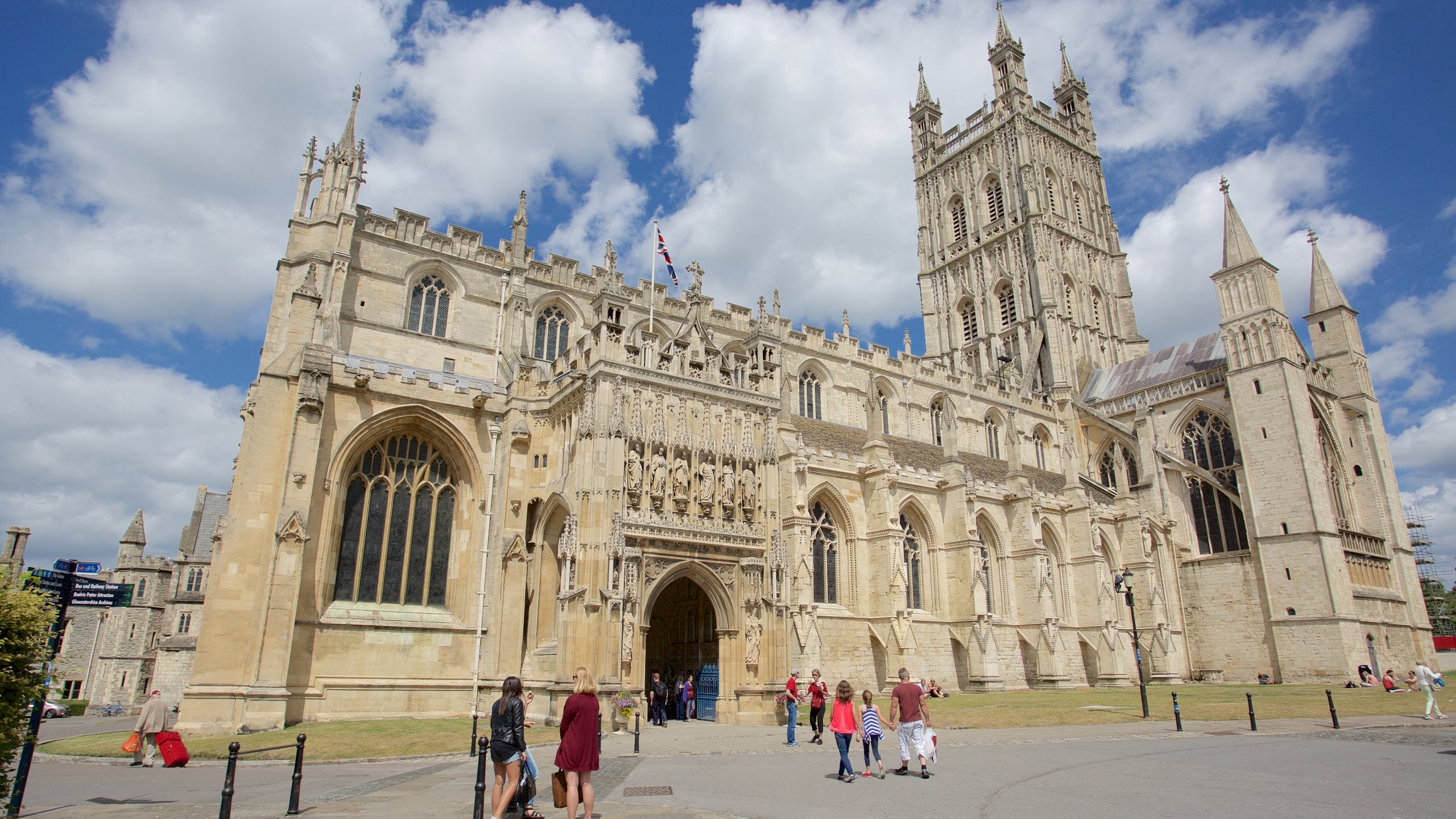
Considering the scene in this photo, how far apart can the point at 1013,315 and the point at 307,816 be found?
5349cm

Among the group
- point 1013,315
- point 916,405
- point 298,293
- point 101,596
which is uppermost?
point 1013,315

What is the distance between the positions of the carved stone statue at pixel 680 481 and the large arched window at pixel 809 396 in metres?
16.9

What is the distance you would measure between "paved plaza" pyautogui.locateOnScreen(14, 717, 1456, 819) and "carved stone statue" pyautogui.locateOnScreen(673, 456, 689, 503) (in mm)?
6663

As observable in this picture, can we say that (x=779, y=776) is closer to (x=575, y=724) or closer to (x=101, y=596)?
(x=575, y=724)

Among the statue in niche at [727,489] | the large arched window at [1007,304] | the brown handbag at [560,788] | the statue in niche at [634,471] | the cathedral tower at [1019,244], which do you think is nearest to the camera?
the brown handbag at [560,788]

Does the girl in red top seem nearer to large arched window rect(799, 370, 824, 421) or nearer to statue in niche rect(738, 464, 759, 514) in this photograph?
statue in niche rect(738, 464, 759, 514)

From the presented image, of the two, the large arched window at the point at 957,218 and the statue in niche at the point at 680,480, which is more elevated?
the large arched window at the point at 957,218

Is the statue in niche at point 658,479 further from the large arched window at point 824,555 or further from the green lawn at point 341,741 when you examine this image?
the large arched window at point 824,555

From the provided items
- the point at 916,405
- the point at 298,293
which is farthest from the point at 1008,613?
the point at 298,293

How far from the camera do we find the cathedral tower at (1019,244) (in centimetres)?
5384

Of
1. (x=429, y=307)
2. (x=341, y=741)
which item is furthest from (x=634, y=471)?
(x=429, y=307)

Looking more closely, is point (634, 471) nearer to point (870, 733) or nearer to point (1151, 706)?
point (870, 733)

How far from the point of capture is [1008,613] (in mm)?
33062

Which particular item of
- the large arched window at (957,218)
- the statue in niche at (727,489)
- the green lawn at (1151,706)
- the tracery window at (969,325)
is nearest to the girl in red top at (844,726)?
the green lawn at (1151,706)
